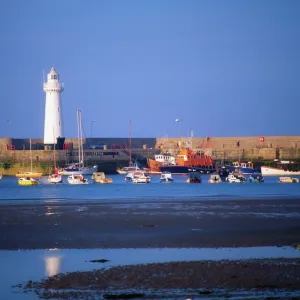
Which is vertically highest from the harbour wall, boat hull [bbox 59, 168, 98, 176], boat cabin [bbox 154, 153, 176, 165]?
the harbour wall

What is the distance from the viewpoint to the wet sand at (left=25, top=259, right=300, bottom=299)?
1437cm

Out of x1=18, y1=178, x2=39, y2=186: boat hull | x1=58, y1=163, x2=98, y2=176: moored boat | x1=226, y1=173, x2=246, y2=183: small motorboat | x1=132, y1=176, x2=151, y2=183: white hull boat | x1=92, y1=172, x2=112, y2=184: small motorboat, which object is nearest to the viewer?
x1=18, y1=178, x2=39, y2=186: boat hull

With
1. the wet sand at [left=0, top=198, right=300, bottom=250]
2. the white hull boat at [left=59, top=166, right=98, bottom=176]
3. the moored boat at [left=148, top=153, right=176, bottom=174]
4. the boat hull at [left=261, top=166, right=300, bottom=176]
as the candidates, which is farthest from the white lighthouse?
the wet sand at [left=0, top=198, right=300, bottom=250]

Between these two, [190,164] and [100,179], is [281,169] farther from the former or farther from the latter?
[100,179]

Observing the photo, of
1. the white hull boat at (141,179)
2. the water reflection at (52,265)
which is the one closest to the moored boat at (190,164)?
the white hull boat at (141,179)

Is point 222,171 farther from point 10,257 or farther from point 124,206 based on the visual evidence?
point 10,257

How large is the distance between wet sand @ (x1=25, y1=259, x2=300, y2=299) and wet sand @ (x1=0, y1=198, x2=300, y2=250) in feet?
12.5

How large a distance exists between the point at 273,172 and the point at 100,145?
2876cm

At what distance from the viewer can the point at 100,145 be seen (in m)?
102

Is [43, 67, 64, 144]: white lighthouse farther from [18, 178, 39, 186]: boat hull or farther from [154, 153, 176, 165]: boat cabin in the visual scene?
[18, 178, 39, 186]: boat hull

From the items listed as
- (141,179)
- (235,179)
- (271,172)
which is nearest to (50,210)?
(141,179)

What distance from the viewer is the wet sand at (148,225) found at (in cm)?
2130

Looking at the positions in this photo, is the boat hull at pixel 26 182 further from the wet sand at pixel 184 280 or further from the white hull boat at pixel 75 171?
the wet sand at pixel 184 280

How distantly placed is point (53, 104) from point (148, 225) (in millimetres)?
56142
